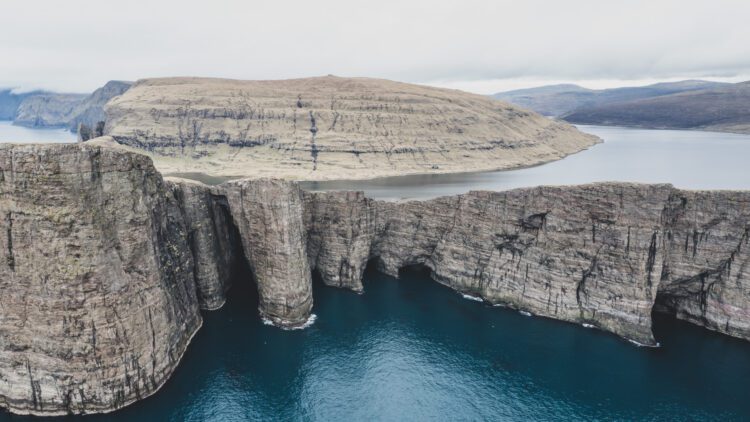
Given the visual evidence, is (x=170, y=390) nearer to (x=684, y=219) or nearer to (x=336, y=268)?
(x=336, y=268)

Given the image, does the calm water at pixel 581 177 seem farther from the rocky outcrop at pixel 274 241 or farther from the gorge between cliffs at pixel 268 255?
the rocky outcrop at pixel 274 241

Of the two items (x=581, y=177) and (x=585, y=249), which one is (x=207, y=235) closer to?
(x=585, y=249)

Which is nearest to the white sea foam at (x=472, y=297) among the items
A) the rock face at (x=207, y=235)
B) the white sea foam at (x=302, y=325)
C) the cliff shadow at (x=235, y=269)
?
the white sea foam at (x=302, y=325)

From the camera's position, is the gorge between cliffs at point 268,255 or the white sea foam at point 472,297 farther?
the white sea foam at point 472,297

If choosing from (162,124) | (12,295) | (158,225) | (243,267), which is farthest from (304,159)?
(12,295)

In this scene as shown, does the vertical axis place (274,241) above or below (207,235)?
below

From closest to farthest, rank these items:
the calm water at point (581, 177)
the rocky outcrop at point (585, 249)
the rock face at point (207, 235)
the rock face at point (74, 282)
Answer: the rock face at point (74, 282)
the rocky outcrop at point (585, 249)
the rock face at point (207, 235)
the calm water at point (581, 177)

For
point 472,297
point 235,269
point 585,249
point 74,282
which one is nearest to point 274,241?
point 235,269
